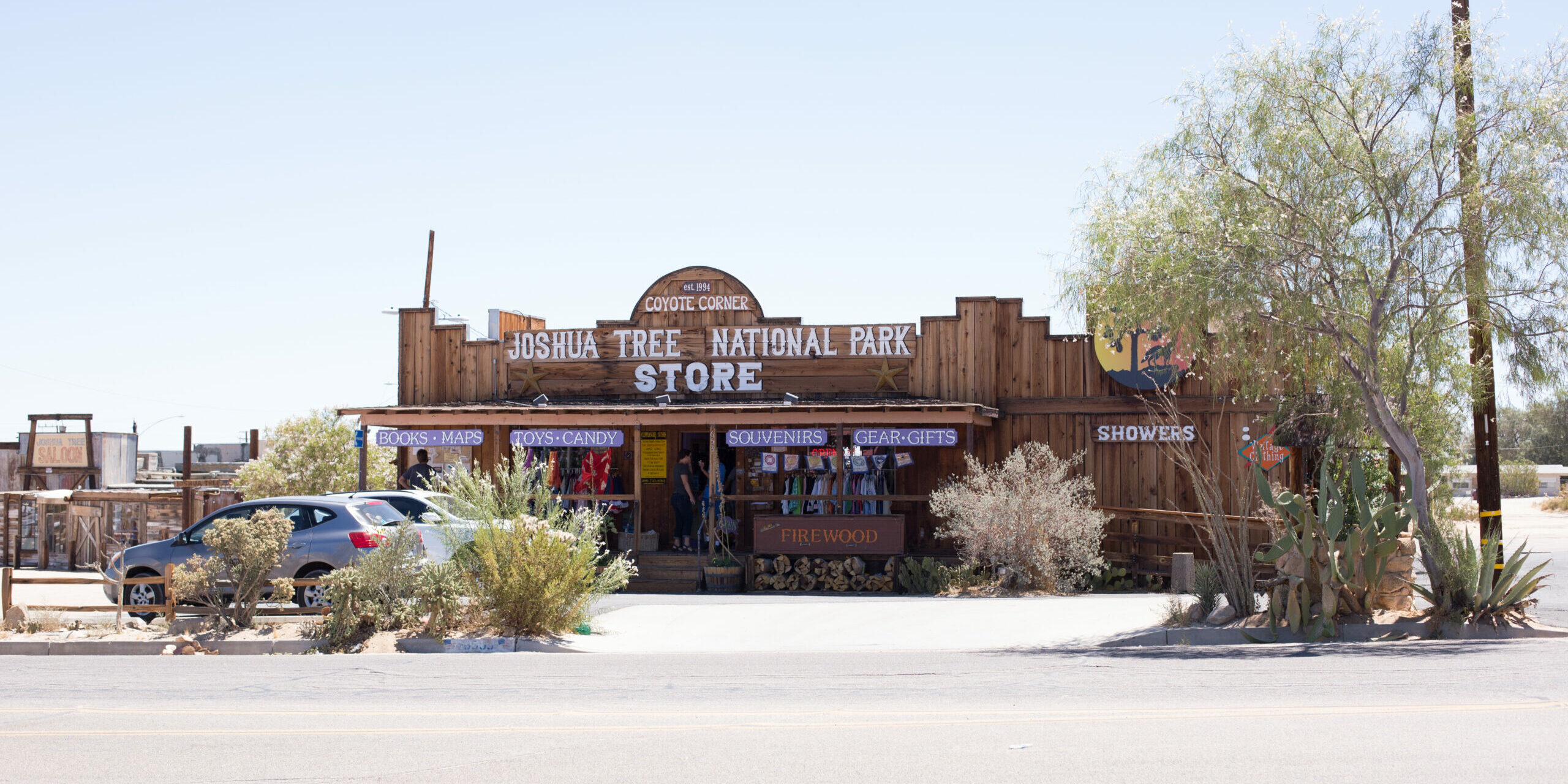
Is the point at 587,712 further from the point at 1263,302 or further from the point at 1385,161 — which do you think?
the point at 1385,161

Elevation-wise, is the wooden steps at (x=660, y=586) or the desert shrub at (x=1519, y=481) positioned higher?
the desert shrub at (x=1519, y=481)

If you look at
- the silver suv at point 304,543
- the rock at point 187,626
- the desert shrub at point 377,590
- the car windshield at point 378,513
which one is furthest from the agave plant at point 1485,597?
the rock at point 187,626

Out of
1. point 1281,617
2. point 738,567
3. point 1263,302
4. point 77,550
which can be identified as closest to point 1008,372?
point 738,567

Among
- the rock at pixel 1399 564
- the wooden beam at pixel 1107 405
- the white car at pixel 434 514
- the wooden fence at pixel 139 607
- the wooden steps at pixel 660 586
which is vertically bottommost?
the wooden steps at pixel 660 586

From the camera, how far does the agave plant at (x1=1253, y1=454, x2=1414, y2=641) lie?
11250 mm

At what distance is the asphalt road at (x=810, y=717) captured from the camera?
616 cm

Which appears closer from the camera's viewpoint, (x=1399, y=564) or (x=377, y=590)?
(x=1399, y=564)

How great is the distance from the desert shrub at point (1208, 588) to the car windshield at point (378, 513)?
8.68 m

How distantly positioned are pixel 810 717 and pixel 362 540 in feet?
24.6

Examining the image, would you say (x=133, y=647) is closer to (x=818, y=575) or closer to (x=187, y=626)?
(x=187, y=626)

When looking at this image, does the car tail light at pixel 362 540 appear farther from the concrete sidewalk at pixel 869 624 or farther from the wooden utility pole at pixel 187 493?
the wooden utility pole at pixel 187 493

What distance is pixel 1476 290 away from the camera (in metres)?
12.0

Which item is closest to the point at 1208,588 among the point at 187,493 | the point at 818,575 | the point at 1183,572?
the point at 1183,572

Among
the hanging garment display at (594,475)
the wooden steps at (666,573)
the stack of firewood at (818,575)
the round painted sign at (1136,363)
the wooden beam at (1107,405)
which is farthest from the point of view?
the hanging garment display at (594,475)
